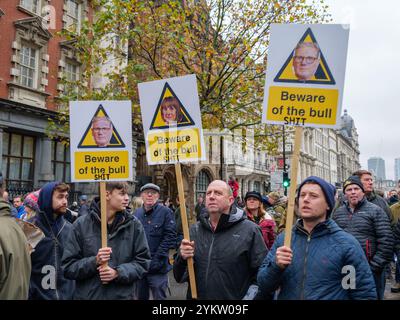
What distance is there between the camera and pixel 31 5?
17.7 metres

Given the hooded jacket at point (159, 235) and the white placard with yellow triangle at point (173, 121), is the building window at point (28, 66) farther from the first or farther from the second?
the white placard with yellow triangle at point (173, 121)

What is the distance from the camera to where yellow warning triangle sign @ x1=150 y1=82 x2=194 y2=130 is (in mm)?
3990

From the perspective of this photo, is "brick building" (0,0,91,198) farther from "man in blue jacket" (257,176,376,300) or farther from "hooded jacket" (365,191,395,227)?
"man in blue jacket" (257,176,376,300)

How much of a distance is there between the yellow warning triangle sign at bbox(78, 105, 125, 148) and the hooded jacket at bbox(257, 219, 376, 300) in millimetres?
2085

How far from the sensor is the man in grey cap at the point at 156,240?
605 cm

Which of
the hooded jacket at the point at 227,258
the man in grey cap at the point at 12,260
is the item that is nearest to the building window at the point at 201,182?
the hooded jacket at the point at 227,258

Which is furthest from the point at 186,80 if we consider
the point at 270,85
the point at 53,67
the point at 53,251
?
the point at 53,67

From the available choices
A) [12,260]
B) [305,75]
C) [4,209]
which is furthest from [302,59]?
[12,260]

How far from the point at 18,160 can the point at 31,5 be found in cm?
702

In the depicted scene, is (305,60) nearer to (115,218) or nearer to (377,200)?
(115,218)

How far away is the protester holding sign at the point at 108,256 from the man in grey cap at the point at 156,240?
2258 millimetres

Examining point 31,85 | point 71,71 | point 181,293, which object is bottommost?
point 181,293

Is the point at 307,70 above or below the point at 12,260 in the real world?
above

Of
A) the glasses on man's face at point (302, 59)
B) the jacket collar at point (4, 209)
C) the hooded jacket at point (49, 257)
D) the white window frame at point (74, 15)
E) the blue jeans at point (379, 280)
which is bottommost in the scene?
the blue jeans at point (379, 280)
